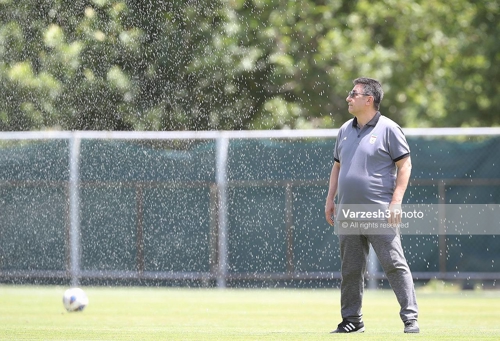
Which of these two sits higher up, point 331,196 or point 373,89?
point 373,89

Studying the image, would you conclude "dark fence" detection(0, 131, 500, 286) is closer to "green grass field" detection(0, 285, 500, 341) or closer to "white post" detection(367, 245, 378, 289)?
"white post" detection(367, 245, 378, 289)

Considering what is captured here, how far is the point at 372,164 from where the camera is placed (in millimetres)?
8016

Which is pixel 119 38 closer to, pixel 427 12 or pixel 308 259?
pixel 308 259

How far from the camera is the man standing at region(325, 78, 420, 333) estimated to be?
7.92 metres

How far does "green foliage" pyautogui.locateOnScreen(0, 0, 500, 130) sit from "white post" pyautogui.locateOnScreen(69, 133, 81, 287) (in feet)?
10.7

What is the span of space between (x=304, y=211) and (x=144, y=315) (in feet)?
14.7

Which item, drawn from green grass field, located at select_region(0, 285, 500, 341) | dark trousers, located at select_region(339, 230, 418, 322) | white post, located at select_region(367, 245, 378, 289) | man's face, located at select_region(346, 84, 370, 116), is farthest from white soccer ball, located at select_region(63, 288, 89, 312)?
white post, located at select_region(367, 245, 378, 289)

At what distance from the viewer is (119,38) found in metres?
18.7

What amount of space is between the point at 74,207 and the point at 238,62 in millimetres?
7081

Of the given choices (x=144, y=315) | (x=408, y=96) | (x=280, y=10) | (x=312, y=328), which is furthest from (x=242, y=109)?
(x=312, y=328)

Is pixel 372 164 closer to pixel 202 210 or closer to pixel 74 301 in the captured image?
pixel 74 301

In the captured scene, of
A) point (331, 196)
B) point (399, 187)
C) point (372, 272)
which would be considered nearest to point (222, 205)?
point (372, 272)

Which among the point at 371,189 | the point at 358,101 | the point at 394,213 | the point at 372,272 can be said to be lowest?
the point at 372,272

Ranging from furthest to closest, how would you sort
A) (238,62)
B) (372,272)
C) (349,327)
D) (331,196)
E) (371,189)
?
(238,62)
(372,272)
(331,196)
(349,327)
(371,189)
